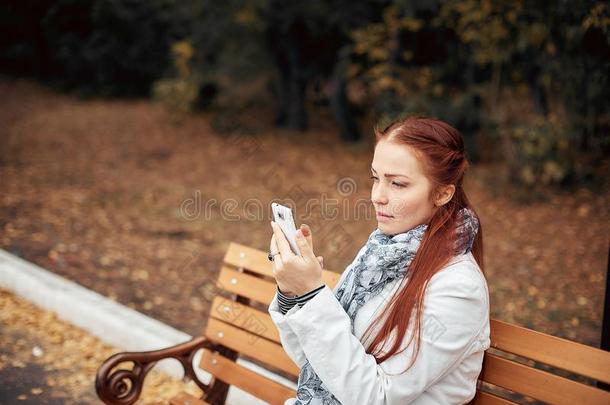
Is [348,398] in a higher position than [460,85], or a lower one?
lower

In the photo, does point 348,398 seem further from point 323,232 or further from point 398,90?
point 398,90

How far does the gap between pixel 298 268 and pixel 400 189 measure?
1.48 feet

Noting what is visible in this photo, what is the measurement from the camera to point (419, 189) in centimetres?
195

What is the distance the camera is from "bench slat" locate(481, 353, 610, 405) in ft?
6.59

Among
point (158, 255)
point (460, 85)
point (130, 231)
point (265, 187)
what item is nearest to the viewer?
point (158, 255)

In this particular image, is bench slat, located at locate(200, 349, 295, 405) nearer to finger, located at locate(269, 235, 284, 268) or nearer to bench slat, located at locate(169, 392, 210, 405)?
bench slat, located at locate(169, 392, 210, 405)

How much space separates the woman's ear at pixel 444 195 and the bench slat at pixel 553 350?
61cm

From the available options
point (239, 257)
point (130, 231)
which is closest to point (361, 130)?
point (130, 231)

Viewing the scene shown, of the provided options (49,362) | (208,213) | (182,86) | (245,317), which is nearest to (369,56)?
(208,213)

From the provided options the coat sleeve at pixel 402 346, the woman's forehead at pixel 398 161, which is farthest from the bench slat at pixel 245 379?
the woman's forehead at pixel 398 161

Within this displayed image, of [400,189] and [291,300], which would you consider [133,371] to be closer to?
[291,300]

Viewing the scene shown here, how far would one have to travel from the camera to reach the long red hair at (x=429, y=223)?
187 centimetres

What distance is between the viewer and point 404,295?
1.89 meters

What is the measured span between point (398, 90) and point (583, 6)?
5691mm
